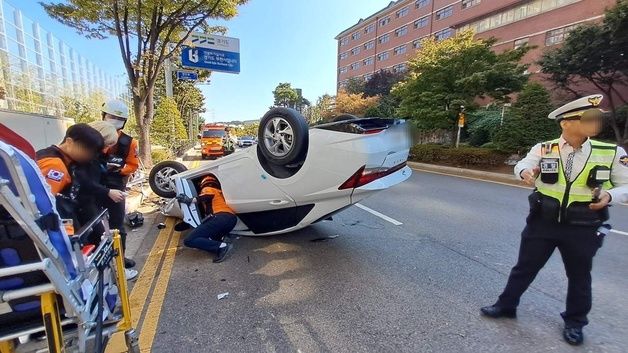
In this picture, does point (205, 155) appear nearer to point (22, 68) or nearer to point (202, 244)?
point (22, 68)

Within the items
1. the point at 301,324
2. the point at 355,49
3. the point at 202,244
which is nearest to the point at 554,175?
the point at 301,324

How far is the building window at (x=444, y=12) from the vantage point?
39.4m

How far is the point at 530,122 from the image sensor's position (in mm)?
13070

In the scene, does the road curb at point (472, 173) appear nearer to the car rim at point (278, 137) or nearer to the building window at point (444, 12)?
the car rim at point (278, 137)

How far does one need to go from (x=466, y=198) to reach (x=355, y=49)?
57.3m

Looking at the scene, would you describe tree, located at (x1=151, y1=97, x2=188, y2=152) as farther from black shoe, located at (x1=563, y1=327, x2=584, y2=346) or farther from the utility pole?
black shoe, located at (x1=563, y1=327, x2=584, y2=346)

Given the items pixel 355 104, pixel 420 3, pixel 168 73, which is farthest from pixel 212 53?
pixel 420 3

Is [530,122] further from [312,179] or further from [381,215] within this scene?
[312,179]

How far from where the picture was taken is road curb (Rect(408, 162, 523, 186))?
36.4 feet

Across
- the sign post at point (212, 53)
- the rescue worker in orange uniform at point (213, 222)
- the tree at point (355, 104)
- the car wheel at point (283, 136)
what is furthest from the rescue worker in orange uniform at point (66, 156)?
the tree at point (355, 104)

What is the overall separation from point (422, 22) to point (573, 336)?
48.4 meters

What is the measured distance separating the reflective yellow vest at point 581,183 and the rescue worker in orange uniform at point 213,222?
3.15 m

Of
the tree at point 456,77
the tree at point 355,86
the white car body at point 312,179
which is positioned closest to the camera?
the white car body at point 312,179

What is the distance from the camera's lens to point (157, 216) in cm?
566
